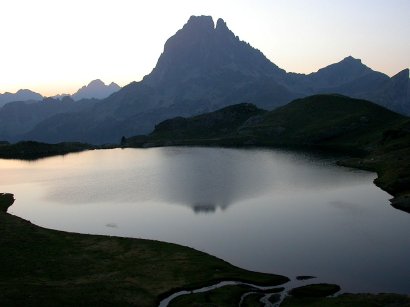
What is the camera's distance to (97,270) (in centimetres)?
6981

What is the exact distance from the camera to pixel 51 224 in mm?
103188

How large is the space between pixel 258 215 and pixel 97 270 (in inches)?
1756

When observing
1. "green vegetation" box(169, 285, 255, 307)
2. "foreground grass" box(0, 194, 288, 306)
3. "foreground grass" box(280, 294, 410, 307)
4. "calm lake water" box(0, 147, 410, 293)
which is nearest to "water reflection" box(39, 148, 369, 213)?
"calm lake water" box(0, 147, 410, 293)

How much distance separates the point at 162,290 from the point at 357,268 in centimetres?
3073

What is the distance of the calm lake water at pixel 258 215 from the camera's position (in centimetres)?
7062

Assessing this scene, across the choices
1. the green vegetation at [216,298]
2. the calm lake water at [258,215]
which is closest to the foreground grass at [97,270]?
the green vegetation at [216,298]

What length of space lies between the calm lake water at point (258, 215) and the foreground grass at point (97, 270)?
6.03m

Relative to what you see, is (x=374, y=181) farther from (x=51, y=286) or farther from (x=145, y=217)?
(x=51, y=286)

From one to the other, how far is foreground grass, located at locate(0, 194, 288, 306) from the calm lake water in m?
6.03

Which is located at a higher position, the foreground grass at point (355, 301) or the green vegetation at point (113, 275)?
the foreground grass at point (355, 301)

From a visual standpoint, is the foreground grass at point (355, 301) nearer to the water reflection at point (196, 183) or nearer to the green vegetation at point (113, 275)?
the green vegetation at point (113, 275)

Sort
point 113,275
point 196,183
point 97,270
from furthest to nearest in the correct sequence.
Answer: point 196,183 < point 97,270 < point 113,275

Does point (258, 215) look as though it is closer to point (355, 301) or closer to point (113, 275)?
point (113, 275)

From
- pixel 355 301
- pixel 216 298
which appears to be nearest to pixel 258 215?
pixel 216 298
